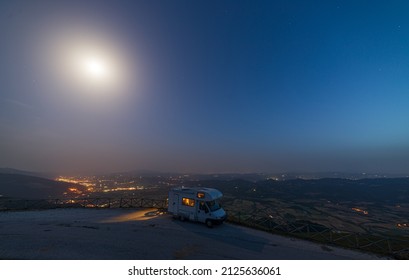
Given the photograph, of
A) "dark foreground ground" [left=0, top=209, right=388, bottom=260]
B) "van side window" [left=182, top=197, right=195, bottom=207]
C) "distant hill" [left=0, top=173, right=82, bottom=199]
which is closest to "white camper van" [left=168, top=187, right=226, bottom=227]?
"van side window" [left=182, top=197, right=195, bottom=207]

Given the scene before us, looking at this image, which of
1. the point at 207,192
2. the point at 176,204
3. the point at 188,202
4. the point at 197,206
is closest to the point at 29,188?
the point at 176,204

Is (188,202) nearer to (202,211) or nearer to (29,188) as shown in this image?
(202,211)

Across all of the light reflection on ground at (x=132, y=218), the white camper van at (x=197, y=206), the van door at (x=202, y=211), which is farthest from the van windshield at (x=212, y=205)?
the light reflection on ground at (x=132, y=218)

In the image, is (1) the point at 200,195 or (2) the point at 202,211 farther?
(1) the point at 200,195

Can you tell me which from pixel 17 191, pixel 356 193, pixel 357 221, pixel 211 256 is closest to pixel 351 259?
pixel 211 256

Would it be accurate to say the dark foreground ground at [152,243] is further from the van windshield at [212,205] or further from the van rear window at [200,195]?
the van rear window at [200,195]

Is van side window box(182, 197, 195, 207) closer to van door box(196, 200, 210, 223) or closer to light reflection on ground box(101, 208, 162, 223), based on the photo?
van door box(196, 200, 210, 223)
